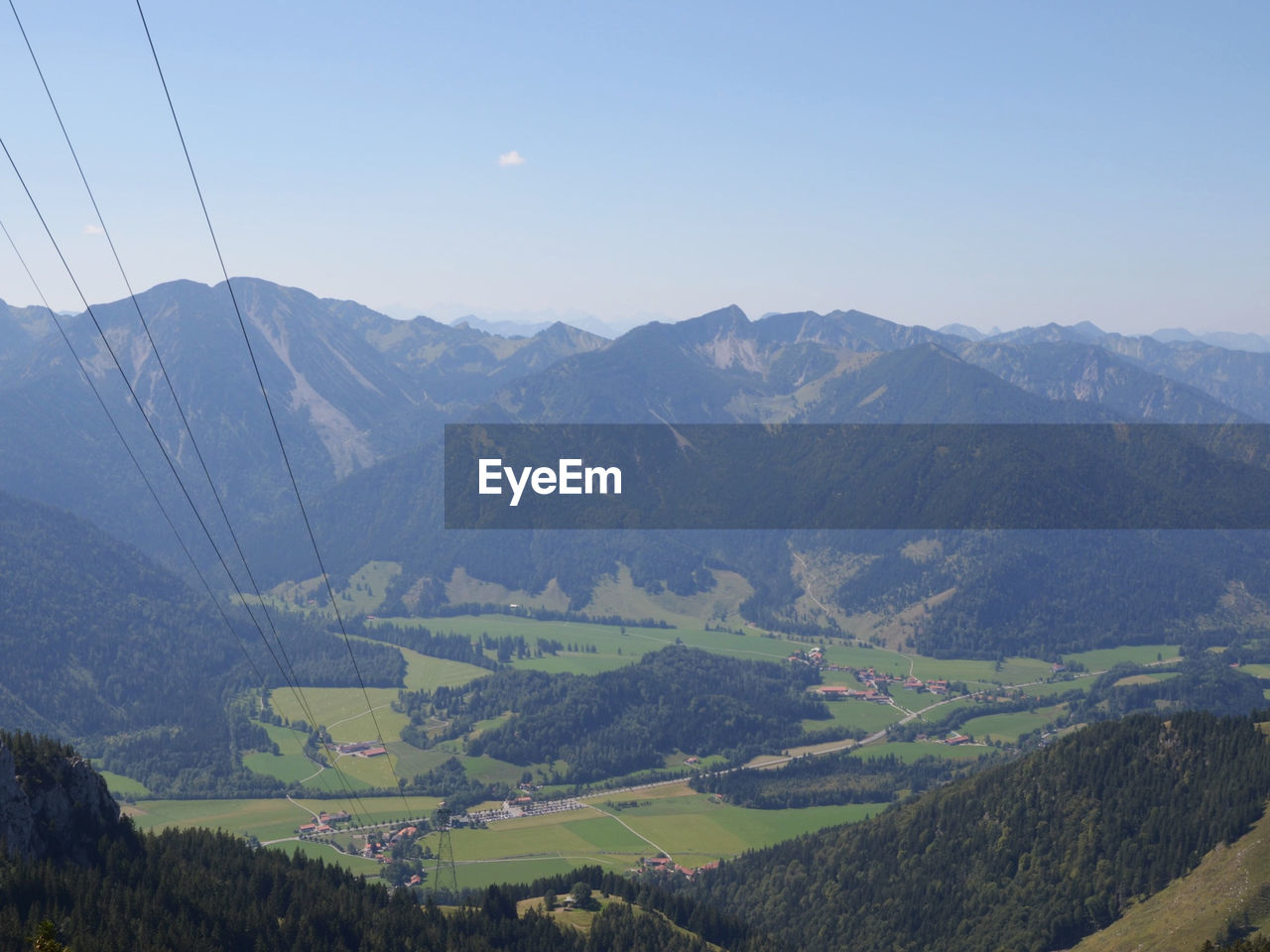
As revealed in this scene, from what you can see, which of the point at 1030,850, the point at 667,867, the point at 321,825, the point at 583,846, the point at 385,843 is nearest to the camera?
the point at 1030,850

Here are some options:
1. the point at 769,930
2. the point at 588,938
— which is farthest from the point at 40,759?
the point at 769,930

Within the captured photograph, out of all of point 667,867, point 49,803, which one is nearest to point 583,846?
point 667,867

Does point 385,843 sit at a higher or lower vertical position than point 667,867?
higher

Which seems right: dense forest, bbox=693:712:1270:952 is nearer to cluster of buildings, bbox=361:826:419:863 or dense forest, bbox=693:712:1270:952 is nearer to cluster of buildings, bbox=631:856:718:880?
cluster of buildings, bbox=631:856:718:880

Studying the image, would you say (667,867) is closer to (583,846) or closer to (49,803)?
(583,846)

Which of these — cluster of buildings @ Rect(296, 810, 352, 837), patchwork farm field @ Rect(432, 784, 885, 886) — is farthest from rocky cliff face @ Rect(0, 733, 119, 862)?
cluster of buildings @ Rect(296, 810, 352, 837)

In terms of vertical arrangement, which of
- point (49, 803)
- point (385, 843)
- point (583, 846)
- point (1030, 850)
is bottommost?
point (583, 846)
